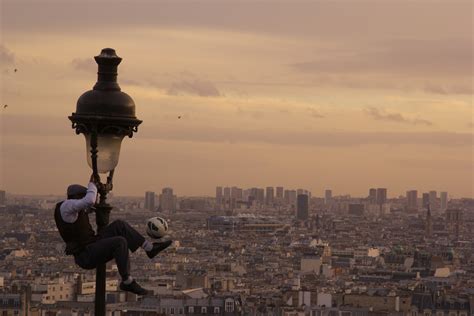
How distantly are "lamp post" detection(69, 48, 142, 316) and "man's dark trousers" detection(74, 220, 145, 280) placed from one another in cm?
14

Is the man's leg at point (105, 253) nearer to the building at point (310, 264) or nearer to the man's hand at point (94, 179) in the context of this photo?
the man's hand at point (94, 179)

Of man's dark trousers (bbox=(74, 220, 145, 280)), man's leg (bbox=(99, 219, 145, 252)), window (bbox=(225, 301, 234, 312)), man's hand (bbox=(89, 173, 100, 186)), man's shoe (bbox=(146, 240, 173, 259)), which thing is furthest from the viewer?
window (bbox=(225, 301, 234, 312))

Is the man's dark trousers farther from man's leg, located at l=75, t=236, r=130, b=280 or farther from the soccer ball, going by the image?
the soccer ball

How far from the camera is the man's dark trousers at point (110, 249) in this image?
10.2 metres

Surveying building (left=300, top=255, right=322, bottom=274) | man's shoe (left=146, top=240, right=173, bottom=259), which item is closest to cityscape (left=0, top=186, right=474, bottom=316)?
building (left=300, top=255, right=322, bottom=274)

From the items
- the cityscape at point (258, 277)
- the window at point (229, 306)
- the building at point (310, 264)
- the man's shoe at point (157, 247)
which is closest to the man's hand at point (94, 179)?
the man's shoe at point (157, 247)

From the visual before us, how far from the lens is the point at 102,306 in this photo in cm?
1020

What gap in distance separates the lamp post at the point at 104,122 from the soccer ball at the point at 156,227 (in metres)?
0.21

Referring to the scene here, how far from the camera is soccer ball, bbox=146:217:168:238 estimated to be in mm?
10508

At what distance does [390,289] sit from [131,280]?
98.4m

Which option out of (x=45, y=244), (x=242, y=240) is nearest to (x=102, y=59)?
(x=45, y=244)

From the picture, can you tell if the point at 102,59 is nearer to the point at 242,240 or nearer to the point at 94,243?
the point at 94,243

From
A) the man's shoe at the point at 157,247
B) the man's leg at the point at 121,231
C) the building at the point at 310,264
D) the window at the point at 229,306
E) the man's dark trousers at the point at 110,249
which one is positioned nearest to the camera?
the man's dark trousers at the point at 110,249

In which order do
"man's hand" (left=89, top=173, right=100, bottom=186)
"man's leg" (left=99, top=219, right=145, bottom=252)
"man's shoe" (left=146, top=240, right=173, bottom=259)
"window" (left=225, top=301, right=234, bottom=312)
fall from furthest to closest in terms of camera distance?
"window" (left=225, top=301, right=234, bottom=312) < "man's shoe" (left=146, top=240, right=173, bottom=259) < "man's hand" (left=89, top=173, right=100, bottom=186) < "man's leg" (left=99, top=219, right=145, bottom=252)
